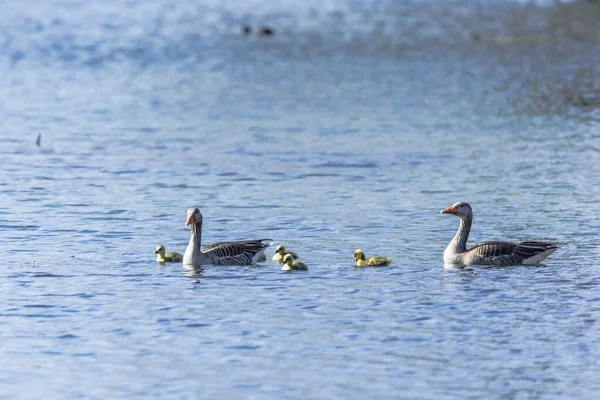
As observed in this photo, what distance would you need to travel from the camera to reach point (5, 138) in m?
37.0

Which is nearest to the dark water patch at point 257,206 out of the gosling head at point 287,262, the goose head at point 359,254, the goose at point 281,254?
the goose at point 281,254

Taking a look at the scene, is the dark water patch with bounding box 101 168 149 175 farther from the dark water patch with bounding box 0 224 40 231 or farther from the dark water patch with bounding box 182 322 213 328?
the dark water patch with bounding box 182 322 213 328

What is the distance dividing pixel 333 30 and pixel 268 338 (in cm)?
5899

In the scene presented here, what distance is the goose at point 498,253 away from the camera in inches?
787

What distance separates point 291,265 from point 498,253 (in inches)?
141

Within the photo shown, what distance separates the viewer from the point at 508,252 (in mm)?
20125

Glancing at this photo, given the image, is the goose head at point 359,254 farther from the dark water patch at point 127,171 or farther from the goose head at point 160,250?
the dark water patch at point 127,171

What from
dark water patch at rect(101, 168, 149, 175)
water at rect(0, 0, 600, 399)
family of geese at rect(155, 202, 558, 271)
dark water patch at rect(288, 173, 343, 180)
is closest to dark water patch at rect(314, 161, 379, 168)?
water at rect(0, 0, 600, 399)

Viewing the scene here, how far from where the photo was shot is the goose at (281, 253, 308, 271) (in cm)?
1961

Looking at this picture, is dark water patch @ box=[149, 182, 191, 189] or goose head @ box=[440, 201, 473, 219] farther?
dark water patch @ box=[149, 182, 191, 189]

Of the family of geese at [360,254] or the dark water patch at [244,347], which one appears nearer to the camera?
the dark water patch at [244,347]

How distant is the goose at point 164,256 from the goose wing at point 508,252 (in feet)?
16.7

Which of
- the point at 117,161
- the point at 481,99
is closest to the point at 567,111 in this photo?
the point at 481,99

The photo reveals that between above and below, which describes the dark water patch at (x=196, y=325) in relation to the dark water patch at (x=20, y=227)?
below
